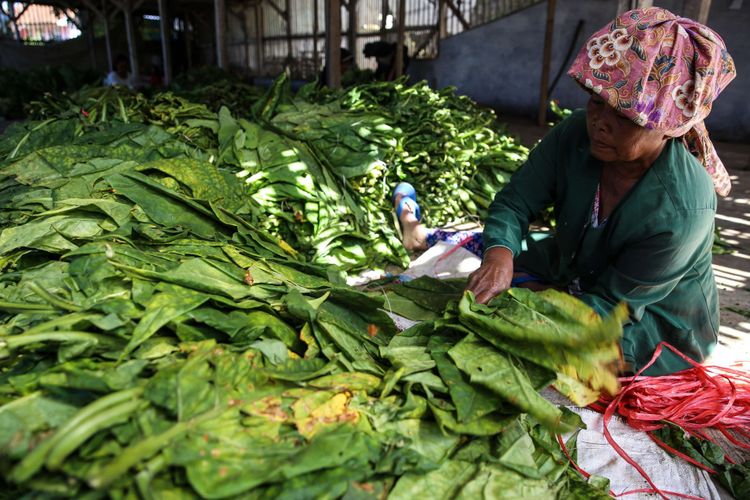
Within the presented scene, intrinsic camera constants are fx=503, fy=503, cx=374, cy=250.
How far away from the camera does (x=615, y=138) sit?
1694 millimetres

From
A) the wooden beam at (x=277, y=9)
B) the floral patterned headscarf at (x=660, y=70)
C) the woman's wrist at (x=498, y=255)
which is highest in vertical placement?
the wooden beam at (x=277, y=9)

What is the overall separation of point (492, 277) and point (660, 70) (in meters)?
0.85

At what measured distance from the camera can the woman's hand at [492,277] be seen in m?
1.79

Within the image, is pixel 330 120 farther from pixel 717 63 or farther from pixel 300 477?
pixel 300 477

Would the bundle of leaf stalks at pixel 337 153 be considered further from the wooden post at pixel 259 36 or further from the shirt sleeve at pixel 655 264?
the wooden post at pixel 259 36

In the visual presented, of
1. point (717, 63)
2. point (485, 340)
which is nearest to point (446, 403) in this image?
point (485, 340)

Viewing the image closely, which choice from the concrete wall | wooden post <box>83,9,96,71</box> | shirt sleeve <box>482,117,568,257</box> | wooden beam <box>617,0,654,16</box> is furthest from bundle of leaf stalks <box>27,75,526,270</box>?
wooden post <box>83,9,96,71</box>

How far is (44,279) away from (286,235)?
5.54ft

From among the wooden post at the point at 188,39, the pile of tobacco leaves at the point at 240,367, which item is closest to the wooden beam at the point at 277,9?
the wooden post at the point at 188,39

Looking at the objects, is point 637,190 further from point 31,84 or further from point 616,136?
point 31,84

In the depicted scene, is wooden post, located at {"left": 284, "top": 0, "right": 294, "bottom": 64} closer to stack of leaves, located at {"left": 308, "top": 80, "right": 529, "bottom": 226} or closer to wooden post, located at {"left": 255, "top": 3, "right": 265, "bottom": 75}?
wooden post, located at {"left": 255, "top": 3, "right": 265, "bottom": 75}

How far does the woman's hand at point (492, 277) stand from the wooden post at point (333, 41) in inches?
164

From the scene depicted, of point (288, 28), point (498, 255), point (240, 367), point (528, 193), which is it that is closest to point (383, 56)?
point (528, 193)

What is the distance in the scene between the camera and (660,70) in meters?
1.56
